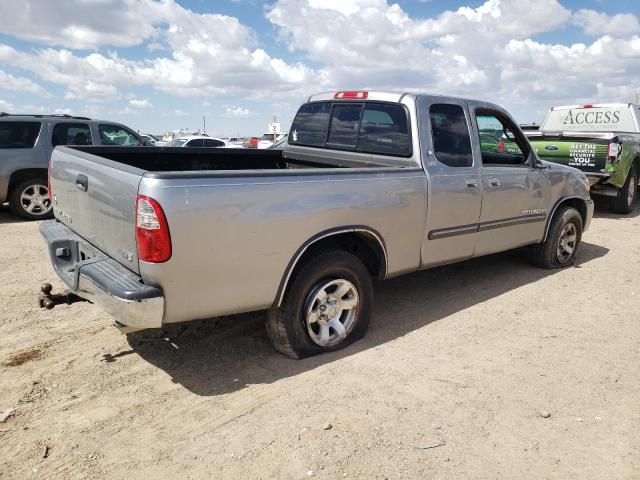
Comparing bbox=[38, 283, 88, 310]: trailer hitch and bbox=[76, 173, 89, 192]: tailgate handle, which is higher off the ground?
bbox=[76, 173, 89, 192]: tailgate handle

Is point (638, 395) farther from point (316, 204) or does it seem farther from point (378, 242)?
point (316, 204)

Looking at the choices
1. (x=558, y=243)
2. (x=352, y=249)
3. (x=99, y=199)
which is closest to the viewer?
(x=99, y=199)

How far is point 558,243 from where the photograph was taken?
19.6ft

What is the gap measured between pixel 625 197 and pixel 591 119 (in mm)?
2521

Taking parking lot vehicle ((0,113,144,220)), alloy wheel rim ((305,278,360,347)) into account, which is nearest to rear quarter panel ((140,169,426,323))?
alloy wheel rim ((305,278,360,347))

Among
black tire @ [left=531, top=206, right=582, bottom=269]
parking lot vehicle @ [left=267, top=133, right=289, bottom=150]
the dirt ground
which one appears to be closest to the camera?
the dirt ground

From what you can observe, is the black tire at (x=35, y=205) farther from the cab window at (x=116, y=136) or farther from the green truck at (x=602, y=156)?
the green truck at (x=602, y=156)

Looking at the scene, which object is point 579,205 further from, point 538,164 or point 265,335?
point 265,335

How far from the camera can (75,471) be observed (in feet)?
8.36

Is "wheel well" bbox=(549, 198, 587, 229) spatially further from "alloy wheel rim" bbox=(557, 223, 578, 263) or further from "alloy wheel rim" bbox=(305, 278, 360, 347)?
"alloy wheel rim" bbox=(305, 278, 360, 347)

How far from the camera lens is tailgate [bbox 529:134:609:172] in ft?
29.0

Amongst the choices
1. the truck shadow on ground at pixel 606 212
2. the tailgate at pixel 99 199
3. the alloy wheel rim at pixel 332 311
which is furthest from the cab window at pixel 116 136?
the truck shadow on ground at pixel 606 212

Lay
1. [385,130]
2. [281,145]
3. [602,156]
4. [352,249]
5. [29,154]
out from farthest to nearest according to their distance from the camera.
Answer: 1. [602,156]
2. [29,154]
3. [281,145]
4. [385,130]
5. [352,249]

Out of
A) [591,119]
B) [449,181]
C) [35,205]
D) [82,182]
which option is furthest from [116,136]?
[591,119]
